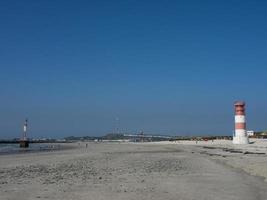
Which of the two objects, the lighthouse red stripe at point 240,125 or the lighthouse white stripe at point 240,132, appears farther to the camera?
the lighthouse white stripe at point 240,132

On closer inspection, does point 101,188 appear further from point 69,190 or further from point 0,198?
point 0,198

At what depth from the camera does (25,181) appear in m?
16.5

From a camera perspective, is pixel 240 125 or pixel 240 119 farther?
pixel 240 125

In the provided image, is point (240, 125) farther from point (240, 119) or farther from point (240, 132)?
point (240, 132)

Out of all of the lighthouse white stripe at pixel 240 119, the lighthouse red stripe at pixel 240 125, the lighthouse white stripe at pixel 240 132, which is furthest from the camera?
the lighthouse white stripe at pixel 240 132

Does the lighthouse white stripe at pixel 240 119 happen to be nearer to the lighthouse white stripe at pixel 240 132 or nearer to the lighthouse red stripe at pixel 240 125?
the lighthouse red stripe at pixel 240 125

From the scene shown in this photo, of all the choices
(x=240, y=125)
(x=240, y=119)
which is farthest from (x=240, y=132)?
(x=240, y=119)

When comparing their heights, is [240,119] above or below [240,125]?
above

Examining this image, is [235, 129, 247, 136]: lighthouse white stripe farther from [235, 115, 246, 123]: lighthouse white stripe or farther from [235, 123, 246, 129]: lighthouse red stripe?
[235, 115, 246, 123]: lighthouse white stripe

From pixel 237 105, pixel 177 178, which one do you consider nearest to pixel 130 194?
pixel 177 178

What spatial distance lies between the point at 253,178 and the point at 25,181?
7.79m

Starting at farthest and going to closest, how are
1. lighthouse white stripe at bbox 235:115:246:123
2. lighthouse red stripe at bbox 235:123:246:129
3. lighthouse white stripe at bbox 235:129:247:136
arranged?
lighthouse white stripe at bbox 235:129:247:136 → lighthouse red stripe at bbox 235:123:246:129 → lighthouse white stripe at bbox 235:115:246:123

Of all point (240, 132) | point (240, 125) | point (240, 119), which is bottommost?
point (240, 132)

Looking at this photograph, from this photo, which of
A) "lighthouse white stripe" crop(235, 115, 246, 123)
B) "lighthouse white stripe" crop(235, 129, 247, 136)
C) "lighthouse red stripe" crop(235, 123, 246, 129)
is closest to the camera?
"lighthouse white stripe" crop(235, 115, 246, 123)
